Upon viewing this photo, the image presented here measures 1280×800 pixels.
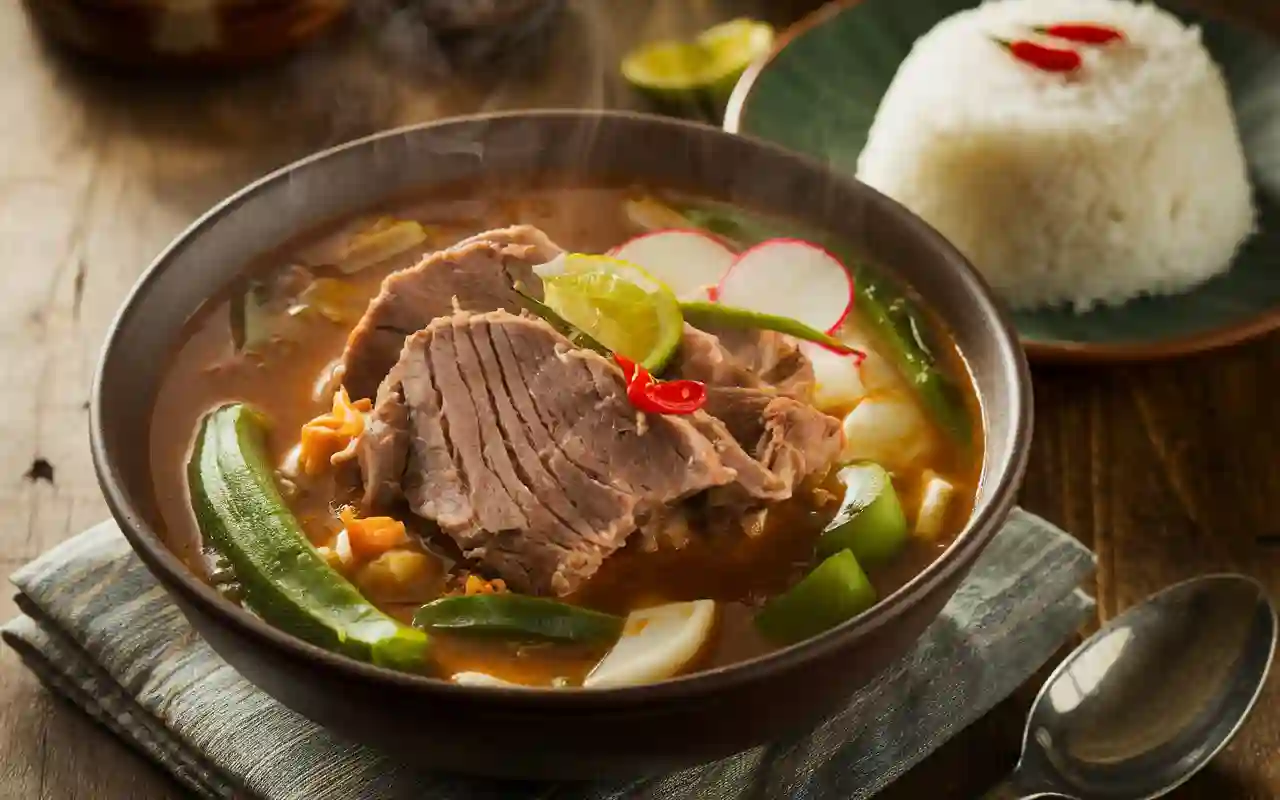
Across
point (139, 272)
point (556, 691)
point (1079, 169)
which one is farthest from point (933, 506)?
point (139, 272)

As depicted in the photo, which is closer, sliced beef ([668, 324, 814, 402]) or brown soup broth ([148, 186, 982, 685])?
brown soup broth ([148, 186, 982, 685])

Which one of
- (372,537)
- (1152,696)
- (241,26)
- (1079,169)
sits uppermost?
(241,26)

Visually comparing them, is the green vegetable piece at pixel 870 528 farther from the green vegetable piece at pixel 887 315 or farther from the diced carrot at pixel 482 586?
the diced carrot at pixel 482 586

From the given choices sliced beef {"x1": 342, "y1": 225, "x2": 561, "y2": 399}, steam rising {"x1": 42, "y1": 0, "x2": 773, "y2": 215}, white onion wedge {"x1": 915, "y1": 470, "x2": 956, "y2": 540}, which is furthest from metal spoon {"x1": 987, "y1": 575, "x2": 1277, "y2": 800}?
steam rising {"x1": 42, "y1": 0, "x2": 773, "y2": 215}

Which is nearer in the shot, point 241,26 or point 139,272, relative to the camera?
point 139,272

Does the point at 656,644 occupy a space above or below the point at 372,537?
below

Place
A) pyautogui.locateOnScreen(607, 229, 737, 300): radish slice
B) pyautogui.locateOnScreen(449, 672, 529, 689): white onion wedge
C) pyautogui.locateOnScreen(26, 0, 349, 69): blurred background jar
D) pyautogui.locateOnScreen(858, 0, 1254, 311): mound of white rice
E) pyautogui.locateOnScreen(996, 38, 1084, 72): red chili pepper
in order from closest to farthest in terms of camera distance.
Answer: pyautogui.locateOnScreen(449, 672, 529, 689): white onion wedge
pyautogui.locateOnScreen(607, 229, 737, 300): radish slice
pyautogui.locateOnScreen(858, 0, 1254, 311): mound of white rice
pyautogui.locateOnScreen(996, 38, 1084, 72): red chili pepper
pyautogui.locateOnScreen(26, 0, 349, 69): blurred background jar

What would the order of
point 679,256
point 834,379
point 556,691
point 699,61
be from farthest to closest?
point 699,61, point 679,256, point 834,379, point 556,691

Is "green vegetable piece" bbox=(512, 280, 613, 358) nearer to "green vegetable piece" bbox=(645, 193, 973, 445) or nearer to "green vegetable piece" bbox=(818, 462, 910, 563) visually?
"green vegetable piece" bbox=(818, 462, 910, 563)

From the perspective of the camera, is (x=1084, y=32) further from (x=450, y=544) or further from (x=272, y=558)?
(x=272, y=558)
